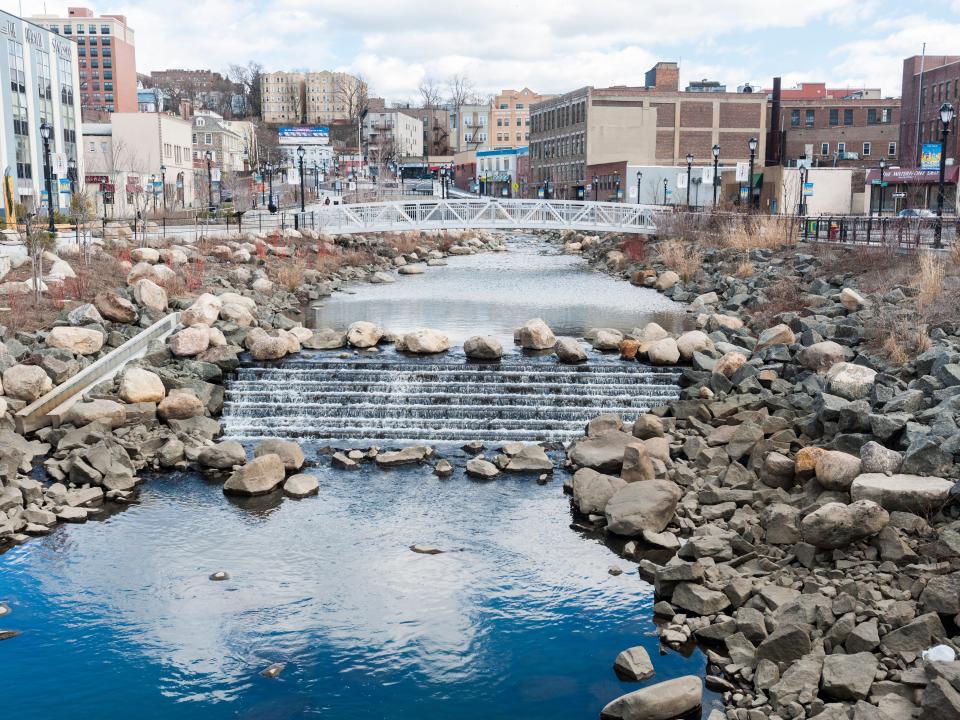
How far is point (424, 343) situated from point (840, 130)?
77670 millimetres

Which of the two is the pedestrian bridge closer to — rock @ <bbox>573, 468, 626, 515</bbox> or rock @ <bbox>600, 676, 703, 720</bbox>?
rock @ <bbox>573, 468, 626, 515</bbox>

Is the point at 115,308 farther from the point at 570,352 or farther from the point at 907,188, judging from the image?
the point at 907,188

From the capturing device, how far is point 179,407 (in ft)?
65.9

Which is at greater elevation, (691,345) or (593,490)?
(691,345)

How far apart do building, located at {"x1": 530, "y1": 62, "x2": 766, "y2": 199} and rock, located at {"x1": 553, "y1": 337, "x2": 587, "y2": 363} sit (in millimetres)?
64206

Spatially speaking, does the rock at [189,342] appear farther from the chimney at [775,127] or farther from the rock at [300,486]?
the chimney at [775,127]

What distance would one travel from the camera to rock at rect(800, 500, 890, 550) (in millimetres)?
12297

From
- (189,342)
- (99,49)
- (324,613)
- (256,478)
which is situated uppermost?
(99,49)

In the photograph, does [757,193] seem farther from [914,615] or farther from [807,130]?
[914,615]

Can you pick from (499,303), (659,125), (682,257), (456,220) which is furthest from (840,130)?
(499,303)

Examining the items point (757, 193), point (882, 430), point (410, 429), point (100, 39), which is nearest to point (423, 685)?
point (882, 430)

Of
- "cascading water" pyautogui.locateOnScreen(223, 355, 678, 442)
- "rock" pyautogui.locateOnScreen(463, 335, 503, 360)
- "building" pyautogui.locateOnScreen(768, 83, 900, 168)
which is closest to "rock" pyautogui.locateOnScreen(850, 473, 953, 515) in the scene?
"cascading water" pyautogui.locateOnScreen(223, 355, 678, 442)

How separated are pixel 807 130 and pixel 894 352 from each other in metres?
79.8

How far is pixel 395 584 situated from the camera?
1308cm
